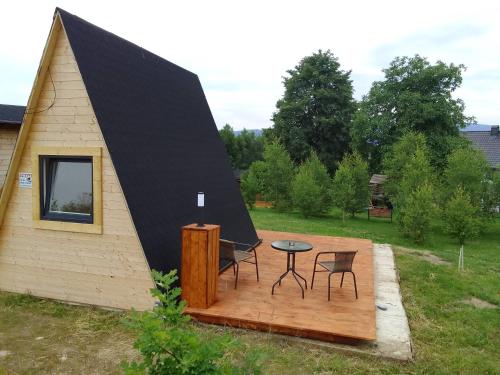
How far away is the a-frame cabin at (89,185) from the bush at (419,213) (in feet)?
31.1

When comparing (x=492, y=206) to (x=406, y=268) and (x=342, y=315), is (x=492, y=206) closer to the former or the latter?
(x=406, y=268)

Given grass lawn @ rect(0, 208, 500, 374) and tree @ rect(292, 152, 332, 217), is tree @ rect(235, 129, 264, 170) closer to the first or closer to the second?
tree @ rect(292, 152, 332, 217)

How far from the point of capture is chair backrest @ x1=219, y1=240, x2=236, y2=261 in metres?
5.28

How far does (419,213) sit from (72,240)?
1122 centimetres

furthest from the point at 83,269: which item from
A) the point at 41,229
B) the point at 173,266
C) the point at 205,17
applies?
the point at 205,17

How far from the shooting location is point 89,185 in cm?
506

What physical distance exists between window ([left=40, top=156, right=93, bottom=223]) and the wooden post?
148 cm

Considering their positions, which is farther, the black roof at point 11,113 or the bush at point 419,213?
the bush at point 419,213

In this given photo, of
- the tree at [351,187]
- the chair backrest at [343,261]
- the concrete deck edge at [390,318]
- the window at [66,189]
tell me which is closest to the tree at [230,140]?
the tree at [351,187]

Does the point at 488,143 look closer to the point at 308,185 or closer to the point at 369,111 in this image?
the point at 369,111

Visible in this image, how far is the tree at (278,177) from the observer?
63.8 ft

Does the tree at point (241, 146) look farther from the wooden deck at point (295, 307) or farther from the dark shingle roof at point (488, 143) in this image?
the wooden deck at point (295, 307)

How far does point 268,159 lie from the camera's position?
64.8 ft

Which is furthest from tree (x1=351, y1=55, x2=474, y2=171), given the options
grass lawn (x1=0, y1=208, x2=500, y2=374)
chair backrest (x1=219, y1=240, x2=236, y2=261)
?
chair backrest (x1=219, y1=240, x2=236, y2=261)
